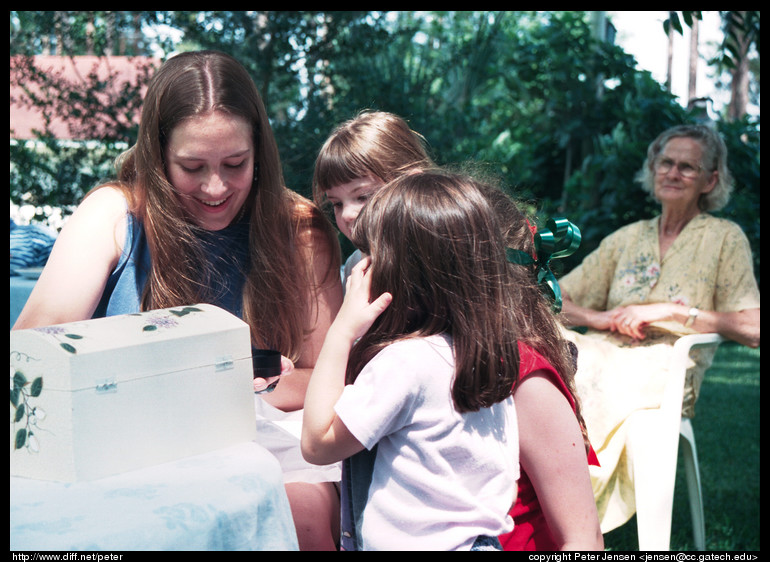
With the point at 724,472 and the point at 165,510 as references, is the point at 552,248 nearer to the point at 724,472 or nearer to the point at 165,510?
the point at 165,510

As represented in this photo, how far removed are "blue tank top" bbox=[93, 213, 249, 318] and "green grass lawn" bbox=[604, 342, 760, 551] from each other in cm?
217

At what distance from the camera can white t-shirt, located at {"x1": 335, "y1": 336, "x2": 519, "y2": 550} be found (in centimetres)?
141

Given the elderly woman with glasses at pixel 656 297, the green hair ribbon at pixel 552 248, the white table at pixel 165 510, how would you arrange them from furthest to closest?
the elderly woman with glasses at pixel 656 297, the green hair ribbon at pixel 552 248, the white table at pixel 165 510

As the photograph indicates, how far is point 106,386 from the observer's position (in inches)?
50.7

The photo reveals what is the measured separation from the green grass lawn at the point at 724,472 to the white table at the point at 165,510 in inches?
96.7

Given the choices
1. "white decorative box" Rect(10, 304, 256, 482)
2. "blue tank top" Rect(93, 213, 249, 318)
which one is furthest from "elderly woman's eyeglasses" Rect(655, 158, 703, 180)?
"white decorative box" Rect(10, 304, 256, 482)

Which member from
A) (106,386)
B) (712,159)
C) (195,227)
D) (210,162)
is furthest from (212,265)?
(712,159)

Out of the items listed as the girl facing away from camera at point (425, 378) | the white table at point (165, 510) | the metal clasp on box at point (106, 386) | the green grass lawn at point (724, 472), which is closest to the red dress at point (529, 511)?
the girl facing away from camera at point (425, 378)

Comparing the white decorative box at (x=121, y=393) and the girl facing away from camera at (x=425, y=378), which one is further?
the girl facing away from camera at (x=425, y=378)

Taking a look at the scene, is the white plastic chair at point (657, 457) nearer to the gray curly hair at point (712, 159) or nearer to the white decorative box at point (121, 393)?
the gray curly hair at point (712, 159)

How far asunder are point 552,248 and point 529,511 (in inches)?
22.7

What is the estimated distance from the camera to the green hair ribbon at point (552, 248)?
170 cm

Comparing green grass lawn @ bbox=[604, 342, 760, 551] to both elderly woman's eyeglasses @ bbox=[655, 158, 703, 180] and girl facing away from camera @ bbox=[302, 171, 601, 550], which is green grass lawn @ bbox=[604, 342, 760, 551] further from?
girl facing away from camera @ bbox=[302, 171, 601, 550]
